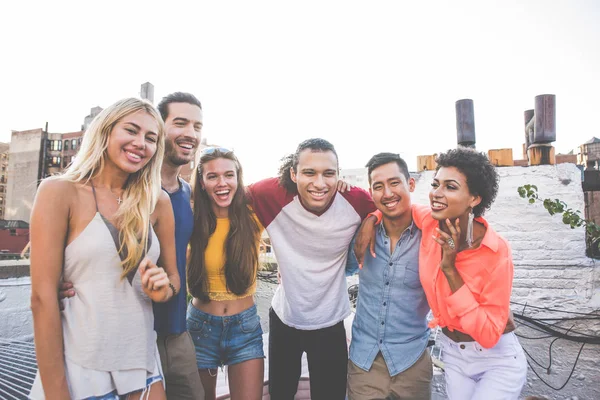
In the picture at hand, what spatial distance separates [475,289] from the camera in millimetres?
1996

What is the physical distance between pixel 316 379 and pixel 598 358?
14.2ft

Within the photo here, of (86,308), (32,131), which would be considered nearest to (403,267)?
(86,308)

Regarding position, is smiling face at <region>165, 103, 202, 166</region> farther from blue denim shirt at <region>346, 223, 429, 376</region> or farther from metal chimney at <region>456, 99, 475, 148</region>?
metal chimney at <region>456, 99, 475, 148</region>

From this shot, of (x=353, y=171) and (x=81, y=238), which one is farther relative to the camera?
(x=353, y=171)

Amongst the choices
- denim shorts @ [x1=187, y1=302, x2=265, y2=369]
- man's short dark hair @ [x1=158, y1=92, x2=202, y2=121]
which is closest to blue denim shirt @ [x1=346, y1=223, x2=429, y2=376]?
denim shorts @ [x1=187, y1=302, x2=265, y2=369]

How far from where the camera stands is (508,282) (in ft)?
6.36

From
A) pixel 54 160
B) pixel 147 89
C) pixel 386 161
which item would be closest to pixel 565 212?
pixel 386 161

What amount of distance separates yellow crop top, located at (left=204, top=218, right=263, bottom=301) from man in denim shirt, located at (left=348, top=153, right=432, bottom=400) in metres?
0.88

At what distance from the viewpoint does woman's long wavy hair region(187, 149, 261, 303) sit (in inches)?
94.5

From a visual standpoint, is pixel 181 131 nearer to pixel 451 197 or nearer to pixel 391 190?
pixel 391 190

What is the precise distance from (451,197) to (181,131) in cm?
198

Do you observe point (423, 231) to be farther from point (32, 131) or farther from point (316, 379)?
point (32, 131)

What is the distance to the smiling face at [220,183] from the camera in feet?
8.27

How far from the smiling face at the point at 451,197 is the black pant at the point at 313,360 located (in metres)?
1.14
